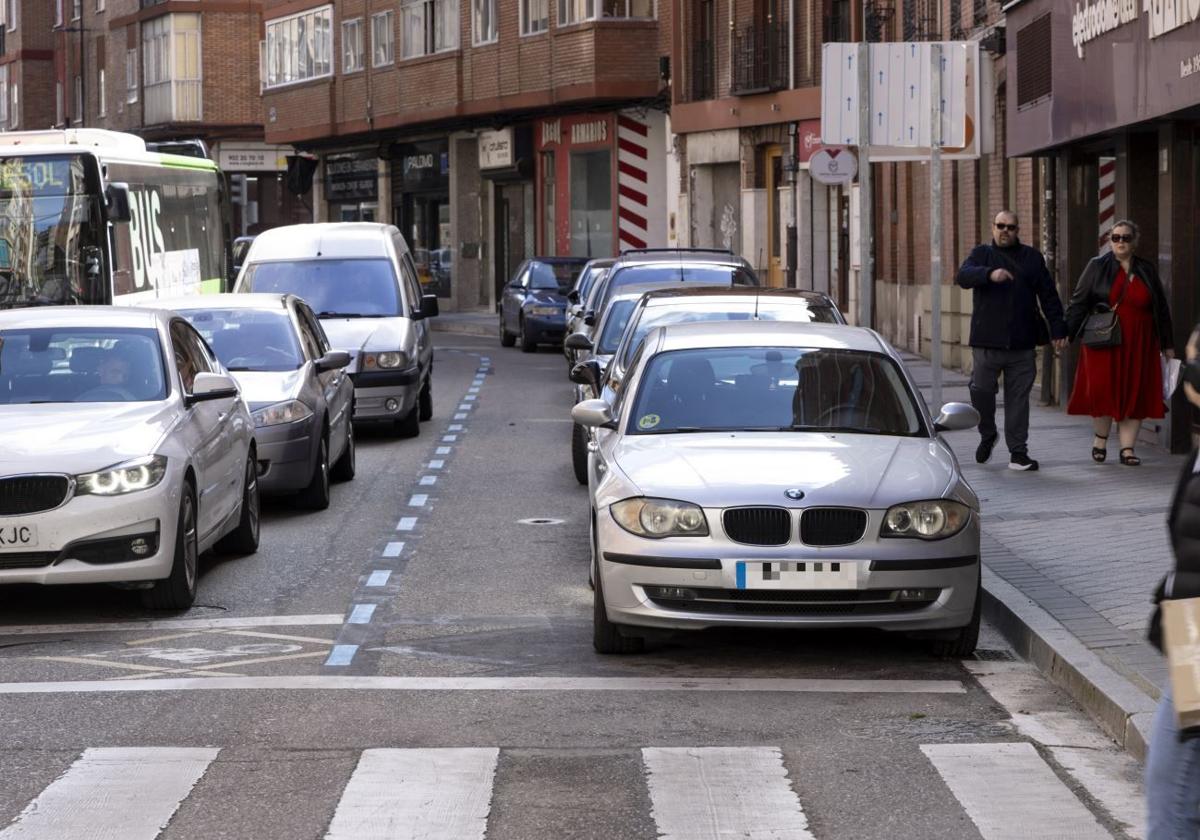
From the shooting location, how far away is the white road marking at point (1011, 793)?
637 cm

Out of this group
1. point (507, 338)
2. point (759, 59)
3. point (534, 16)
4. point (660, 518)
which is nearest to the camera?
point (660, 518)

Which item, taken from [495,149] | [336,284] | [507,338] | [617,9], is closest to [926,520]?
[336,284]

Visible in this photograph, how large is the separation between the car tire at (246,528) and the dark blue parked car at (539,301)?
2325 cm

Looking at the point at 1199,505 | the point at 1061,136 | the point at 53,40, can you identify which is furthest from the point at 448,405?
the point at 53,40

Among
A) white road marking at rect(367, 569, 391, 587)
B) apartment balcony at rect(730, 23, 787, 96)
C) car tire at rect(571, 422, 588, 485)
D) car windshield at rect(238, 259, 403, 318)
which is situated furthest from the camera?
apartment balcony at rect(730, 23, 787, 96)

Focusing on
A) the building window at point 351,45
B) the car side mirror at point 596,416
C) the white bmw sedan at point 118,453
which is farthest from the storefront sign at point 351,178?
the car side mirror at point 596,416

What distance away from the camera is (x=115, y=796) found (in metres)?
6.77

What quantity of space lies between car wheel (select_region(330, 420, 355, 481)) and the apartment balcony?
2431 cm

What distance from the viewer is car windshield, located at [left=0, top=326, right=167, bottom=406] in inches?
451

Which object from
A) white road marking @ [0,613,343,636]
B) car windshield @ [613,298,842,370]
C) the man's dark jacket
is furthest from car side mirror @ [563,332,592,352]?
white road marking @ [0,613,343,636]

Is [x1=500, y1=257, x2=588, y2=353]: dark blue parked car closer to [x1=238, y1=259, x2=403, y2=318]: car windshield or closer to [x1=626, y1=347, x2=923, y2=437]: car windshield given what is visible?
[x1=238, y1=259, x2=403, y2=318]: car windshield

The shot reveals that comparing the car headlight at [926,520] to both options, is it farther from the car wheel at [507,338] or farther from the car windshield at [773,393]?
the car wheel at [507,338]

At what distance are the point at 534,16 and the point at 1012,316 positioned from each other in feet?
108

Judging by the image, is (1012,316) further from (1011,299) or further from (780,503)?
(780,503)
